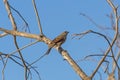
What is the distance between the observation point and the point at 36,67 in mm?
2674

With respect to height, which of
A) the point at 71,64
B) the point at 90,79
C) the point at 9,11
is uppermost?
the point at 9,11

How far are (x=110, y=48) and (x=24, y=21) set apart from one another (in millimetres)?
1069

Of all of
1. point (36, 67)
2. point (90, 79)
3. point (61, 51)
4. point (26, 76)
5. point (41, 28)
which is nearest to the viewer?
point (90, 79)

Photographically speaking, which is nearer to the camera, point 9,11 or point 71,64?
point 71,64

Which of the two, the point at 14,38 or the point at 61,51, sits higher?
the point at 14,38

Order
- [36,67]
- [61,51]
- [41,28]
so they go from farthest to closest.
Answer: [36,67] < [41,28] < [61,51]

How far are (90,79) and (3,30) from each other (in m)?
0.81

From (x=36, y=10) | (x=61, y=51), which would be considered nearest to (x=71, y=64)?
(x=61, y=51)

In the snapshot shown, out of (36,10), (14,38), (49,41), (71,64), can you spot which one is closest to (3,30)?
(14,38)

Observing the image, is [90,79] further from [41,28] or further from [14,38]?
[14,38]

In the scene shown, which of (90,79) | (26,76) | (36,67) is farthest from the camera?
(36,67)

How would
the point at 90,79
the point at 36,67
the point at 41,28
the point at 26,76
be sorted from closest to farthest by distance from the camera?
the point at 90,79 → the point at 41,28 → the point at 26,76 → the point at 36,67

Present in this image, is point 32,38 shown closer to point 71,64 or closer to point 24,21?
point 71,64

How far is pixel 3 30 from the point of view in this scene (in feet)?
7.84
